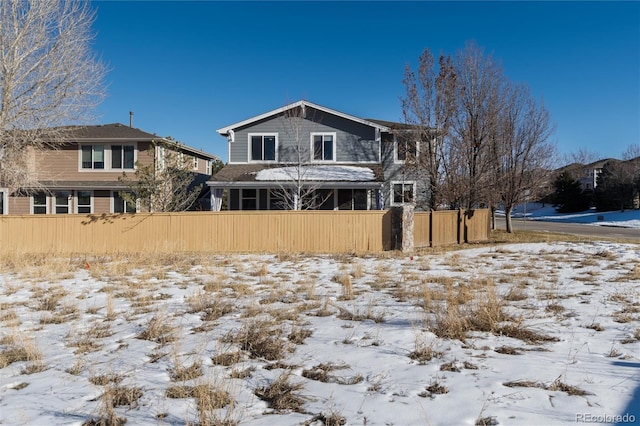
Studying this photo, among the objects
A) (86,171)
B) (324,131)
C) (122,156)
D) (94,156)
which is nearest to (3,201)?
(86,171)

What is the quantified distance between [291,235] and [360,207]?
742 cm

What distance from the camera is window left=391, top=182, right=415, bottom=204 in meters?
20.7

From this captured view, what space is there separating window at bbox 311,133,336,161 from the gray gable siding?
9.0 inches

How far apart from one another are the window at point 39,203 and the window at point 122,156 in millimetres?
4231

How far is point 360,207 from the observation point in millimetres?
20844

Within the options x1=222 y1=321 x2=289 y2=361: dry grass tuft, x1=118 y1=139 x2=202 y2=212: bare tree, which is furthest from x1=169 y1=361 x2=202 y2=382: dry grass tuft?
→ x1=118 y1=139 x2=202 y2=212: bare tree

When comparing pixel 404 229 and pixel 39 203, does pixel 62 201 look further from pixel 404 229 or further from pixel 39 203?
pixel 404 229

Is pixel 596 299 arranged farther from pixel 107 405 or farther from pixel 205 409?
pixel 107 405

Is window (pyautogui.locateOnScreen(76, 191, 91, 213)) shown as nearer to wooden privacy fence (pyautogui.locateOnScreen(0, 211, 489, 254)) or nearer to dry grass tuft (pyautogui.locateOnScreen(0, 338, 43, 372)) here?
wooden privacy fence (pyautogui.locateOnScreen(0, 211, 489, 254))

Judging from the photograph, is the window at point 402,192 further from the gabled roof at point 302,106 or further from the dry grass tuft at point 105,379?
the dry grass tuft at point 105,379

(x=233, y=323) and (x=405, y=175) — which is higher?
(x=405, y=175)

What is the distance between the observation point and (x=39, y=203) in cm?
2114

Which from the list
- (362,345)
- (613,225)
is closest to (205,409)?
(362,345)

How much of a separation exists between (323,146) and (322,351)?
17.5 meters
